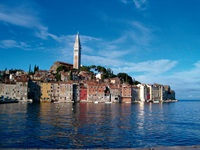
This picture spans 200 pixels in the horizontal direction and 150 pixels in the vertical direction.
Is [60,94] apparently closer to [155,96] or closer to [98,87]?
[98,87]

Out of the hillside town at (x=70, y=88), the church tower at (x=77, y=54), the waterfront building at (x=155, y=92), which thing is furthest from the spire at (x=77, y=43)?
the waterfront building at (x=155, y=92)

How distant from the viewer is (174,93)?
181 meters

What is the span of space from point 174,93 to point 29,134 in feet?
569

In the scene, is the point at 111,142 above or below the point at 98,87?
below

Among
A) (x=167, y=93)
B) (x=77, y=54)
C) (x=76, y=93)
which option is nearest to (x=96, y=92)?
(x=76, y=93)

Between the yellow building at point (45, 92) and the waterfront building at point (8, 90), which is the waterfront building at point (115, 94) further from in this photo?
the waterfront building at point (8, 90)

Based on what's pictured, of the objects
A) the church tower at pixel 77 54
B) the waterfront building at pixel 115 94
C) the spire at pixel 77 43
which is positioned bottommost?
the waterfront building at pixel 115 94

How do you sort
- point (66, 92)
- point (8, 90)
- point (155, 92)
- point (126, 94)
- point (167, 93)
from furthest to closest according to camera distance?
point (167, 93)
point (155, 92)
point (126, 94)
point (66, 92)
point (8, 90)

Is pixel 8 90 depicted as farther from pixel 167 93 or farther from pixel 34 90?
pixel 167 93

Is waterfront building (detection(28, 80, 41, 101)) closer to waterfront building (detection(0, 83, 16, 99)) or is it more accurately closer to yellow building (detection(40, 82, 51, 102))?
yellow building (detection(40, 82, 51, 102))

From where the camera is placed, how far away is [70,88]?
346ft

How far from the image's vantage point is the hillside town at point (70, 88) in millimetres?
95000

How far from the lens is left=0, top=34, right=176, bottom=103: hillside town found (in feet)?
312

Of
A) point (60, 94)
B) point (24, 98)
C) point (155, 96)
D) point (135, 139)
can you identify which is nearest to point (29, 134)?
point (135, 139)
